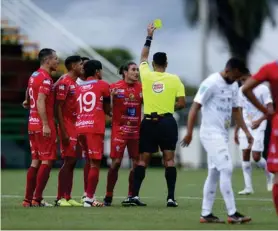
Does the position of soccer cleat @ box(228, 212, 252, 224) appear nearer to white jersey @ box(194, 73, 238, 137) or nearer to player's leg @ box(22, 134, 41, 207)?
white jersey @ box(194, 73, 238, 137)

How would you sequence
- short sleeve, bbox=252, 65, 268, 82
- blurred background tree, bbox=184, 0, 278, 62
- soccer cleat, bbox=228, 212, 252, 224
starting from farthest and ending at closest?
blurred background tree, bbox=184, 0, 278, 62
soccer cleat, bbox=228, 212, 252, 224
short sleeve, bbox=252, 65, 268, 82

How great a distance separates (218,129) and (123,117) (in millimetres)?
3210

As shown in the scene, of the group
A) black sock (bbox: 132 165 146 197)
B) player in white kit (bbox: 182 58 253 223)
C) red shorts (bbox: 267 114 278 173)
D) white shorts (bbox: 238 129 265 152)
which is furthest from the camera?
white shorts (bbox: 238 129 265 152)

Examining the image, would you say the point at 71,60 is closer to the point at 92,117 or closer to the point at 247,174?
the point at 92,117

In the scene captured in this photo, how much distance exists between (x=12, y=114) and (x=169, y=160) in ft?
64.8

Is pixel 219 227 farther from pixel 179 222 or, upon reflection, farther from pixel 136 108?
pixel 136 108

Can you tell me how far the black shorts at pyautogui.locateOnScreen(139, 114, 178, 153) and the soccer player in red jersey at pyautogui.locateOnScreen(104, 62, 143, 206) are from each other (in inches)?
6.1

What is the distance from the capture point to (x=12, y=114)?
35.9 m

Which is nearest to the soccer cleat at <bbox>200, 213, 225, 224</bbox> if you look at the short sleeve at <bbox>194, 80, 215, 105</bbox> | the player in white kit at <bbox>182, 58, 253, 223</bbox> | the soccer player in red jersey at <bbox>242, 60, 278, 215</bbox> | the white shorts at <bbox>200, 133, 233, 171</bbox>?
the player in white kit at <bbox>182, 58, 253, 223</bbox>

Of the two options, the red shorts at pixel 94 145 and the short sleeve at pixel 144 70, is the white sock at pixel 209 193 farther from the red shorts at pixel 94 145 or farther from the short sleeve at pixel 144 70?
the short sleeve at pixel 144 70

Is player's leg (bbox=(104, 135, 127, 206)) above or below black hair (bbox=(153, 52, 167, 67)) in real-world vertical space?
below

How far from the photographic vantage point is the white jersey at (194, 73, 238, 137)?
1361cm

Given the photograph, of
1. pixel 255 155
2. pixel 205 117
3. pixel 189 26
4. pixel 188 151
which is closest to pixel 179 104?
pixel 205 117

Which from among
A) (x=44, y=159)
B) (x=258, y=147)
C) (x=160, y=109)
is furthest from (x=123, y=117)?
(x=258, y=147)
